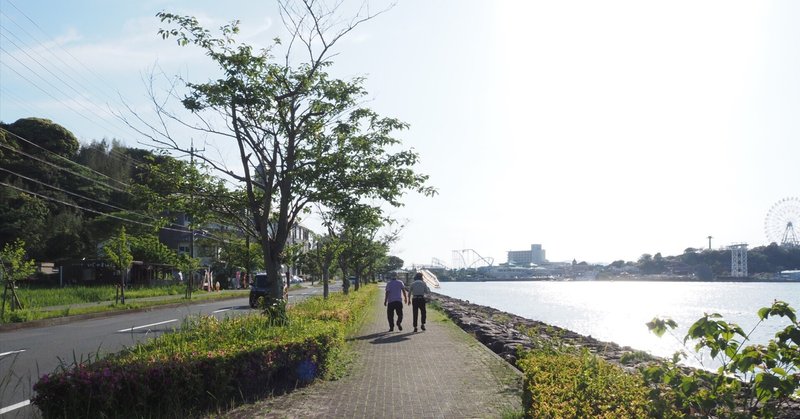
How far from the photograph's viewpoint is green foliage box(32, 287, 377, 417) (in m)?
6.44

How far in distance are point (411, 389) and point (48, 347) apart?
30.8 ft

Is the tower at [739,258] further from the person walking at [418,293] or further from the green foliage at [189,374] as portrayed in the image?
the green foliage at [189,374]

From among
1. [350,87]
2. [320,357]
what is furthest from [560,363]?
[350,87]

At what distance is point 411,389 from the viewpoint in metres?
8.55

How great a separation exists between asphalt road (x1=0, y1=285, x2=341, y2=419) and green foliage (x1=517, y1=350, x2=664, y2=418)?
205 inches

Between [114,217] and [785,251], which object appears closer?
[114,217]

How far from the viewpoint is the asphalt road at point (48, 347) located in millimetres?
8156

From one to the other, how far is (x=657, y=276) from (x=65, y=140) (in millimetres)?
122902

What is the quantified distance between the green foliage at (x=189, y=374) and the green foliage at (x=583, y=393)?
323 cm

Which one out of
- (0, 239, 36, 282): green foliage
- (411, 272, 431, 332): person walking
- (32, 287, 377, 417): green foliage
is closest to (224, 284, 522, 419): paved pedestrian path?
(32, 287, 377, 417): green foliage

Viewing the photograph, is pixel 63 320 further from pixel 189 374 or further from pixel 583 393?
pixel 583 393

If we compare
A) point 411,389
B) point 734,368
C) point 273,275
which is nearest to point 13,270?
point 273,275

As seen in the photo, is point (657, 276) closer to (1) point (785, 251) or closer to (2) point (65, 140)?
(1) point (785, 251)

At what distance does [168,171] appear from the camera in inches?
480
